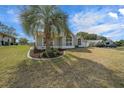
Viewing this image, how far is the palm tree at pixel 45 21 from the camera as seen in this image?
430 cm

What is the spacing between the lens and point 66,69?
3975 mm

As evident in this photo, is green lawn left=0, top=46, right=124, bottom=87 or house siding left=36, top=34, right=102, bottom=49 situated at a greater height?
house siding left=36, top=34, right=102, bottom=49

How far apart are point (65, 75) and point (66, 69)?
23 cm

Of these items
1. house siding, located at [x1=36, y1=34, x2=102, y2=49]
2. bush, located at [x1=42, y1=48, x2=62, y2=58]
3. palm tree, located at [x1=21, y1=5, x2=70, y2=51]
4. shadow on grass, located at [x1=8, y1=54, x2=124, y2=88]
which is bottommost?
shadow on grass, located at [x1=8, y1=54, x2=124, y2=88]

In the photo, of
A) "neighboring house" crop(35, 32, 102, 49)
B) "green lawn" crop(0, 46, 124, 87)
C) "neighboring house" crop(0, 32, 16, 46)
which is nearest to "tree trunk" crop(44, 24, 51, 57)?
"neighboring house" crop(35, 32, 102, 49)

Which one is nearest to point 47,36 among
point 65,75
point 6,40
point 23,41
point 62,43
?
point 62,43

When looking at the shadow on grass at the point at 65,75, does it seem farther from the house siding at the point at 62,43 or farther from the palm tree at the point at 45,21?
the palm tree at the point at 45,21

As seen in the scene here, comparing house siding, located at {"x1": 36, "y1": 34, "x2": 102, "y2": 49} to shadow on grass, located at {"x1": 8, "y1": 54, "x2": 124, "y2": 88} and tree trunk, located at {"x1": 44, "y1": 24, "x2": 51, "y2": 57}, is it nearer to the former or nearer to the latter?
tree trunk, located at {"x1": 44, "y1": 24, "x2": 51, "y2": 57}

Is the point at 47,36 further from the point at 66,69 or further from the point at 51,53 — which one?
the point at 66,69

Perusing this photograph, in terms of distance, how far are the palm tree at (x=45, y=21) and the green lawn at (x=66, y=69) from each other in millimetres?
498

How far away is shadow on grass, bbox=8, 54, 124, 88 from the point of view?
349cm
